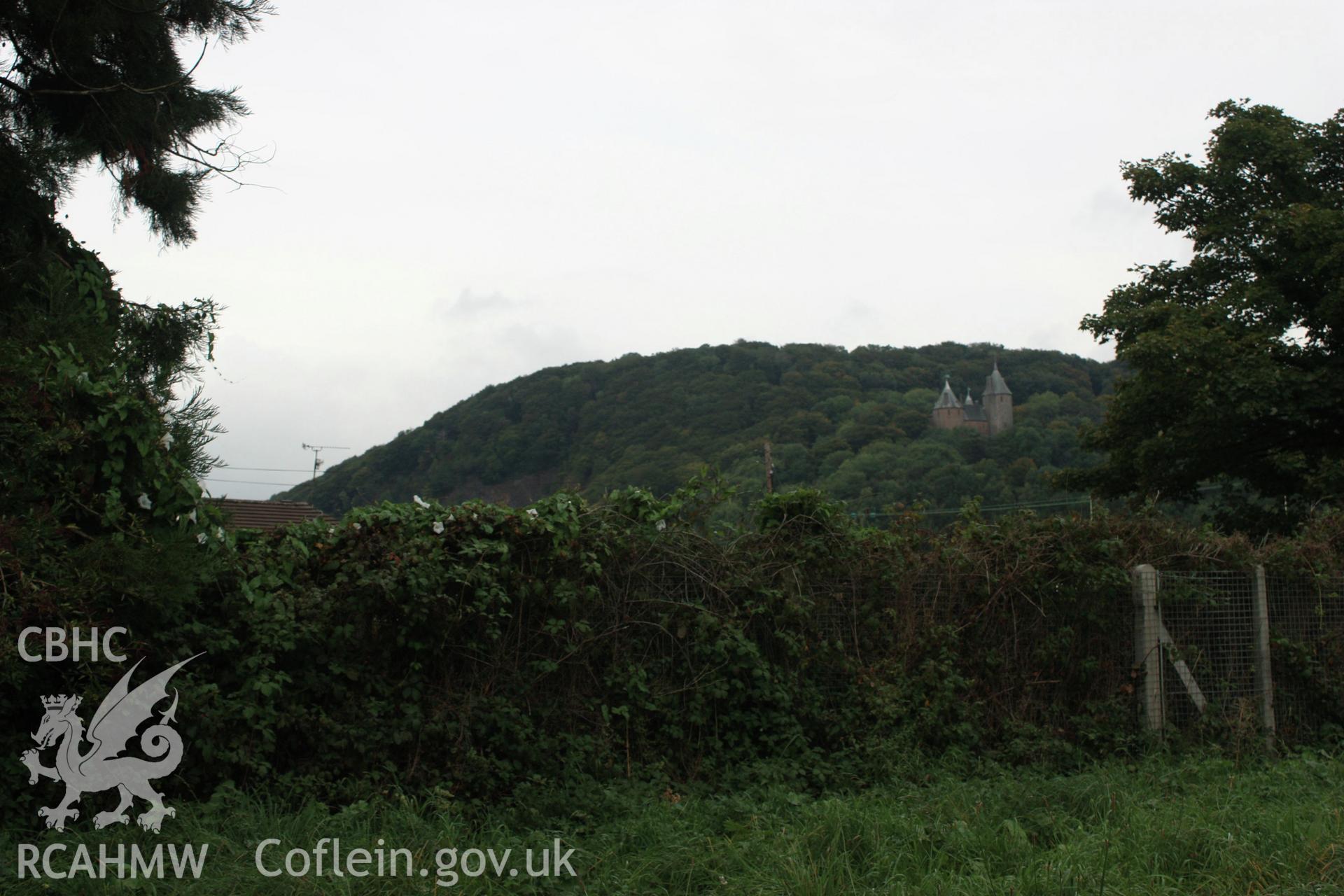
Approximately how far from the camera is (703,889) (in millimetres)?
4238

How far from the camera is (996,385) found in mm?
44719

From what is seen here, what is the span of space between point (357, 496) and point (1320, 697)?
712 cm

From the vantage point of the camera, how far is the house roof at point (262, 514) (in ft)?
16.7

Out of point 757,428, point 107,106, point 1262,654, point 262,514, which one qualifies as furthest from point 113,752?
point 757,428

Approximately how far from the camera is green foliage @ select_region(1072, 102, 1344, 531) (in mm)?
14883

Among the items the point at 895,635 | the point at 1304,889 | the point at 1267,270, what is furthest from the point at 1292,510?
the point at 1304,889

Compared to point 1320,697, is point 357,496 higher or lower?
higher

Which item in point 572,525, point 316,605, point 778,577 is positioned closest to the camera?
point 316,605

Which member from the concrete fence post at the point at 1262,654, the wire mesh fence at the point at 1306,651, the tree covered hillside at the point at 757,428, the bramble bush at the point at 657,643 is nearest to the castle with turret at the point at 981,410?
the tree covered hillside at the point at 757,428

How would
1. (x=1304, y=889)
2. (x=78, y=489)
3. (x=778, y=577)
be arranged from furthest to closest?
(x=778, y=577) < (x=78, y=489) < (x=1304, y=889)

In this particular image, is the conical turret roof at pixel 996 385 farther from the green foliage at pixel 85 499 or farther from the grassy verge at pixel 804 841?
the green foliage at pixel 85 499

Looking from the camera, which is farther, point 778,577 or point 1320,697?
point 1320,697

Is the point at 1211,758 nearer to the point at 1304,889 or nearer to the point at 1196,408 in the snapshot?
the point at 1304,889

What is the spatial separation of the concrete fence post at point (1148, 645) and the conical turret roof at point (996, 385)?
36919mm
